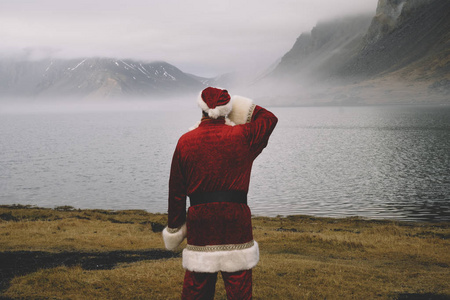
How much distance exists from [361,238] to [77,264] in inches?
471

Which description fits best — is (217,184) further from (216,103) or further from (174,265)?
(174,265)

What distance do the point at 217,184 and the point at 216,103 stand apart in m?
1.01

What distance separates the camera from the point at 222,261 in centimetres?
543

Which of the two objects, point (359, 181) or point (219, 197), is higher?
point (219, 197)

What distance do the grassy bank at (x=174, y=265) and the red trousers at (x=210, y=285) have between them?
474cm

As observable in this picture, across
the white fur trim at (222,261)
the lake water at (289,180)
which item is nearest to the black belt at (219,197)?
the white fur trim at (222,261)

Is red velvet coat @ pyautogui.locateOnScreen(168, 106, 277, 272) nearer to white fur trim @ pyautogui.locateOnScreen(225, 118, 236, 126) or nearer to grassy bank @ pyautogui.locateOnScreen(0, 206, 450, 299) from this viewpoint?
white fur trim @ pyautogui.locateOnScreen(225, 118, 236, 126)

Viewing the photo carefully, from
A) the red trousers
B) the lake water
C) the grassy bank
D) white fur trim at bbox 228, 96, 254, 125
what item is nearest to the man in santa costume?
the red trousers

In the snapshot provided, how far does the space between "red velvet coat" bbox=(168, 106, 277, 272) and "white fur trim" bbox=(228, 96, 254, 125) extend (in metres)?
0.19

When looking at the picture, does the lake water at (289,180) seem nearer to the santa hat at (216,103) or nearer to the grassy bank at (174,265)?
the grassy bank at (174,265)

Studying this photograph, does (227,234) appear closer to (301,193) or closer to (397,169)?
(301,193)

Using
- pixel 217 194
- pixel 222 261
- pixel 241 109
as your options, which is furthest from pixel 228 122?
pixel 222 261

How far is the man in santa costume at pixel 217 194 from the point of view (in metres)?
5.37

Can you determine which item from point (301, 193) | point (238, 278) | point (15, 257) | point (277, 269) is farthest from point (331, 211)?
point (238, 278)
